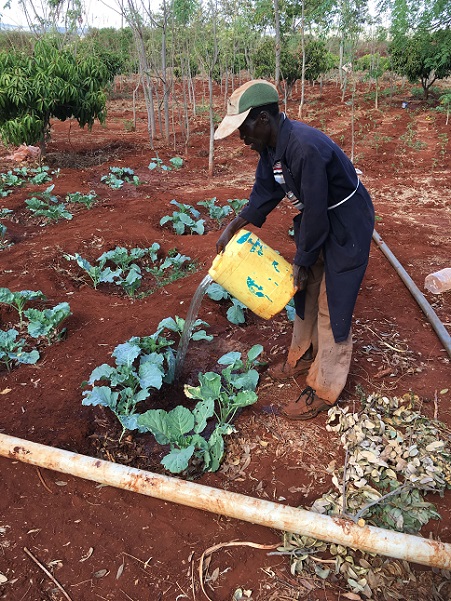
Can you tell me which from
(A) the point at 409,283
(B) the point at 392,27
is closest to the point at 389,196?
(A) the point at 409,283

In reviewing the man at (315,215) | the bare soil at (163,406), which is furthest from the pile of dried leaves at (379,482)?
the man at (315,215)

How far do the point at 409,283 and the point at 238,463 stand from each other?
2.39 metres

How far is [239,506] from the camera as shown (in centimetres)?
181

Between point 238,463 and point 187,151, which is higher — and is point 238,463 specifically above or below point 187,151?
below

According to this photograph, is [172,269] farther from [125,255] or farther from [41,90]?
[41,90]

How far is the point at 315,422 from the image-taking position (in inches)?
98.4

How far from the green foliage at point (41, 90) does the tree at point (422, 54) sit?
8.68m

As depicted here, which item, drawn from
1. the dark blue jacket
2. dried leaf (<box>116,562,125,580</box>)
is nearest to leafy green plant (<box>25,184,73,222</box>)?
the dark blue jacket

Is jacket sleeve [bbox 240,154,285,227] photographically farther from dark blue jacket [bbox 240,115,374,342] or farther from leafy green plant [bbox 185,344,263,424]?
leafy green plant [bbox 185,344,263,424]

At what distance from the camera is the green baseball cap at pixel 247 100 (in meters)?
1.91

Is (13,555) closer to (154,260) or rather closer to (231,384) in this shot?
(231,384)

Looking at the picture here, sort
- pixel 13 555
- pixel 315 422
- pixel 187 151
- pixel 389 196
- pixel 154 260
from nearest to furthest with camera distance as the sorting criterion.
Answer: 1. pixel 13 555
2. pixel 315 422
3. pixel 154 260
4. pixel 389 196
5. pixel 187 151

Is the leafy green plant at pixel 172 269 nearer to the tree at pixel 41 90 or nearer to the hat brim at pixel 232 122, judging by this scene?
the hat brim at pixel 232 122

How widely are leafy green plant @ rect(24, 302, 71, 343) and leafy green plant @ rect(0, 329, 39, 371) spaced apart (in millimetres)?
120
